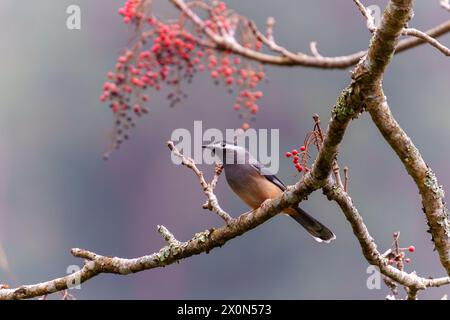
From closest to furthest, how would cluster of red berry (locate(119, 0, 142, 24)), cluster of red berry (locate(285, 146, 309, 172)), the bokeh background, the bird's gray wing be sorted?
cluster of red berry (locate(285, 146, 309, 172)) < the bird's gray wing < cluster of red berry (locate(119, 0, 142, 24)) < the bokeh background

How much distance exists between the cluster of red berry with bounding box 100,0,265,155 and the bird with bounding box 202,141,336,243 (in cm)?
24

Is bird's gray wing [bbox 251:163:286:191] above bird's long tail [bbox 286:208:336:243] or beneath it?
above

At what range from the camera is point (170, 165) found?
24.1 meters

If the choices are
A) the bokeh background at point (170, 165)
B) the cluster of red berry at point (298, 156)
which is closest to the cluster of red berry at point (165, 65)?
the cluster of red berry at point (298, 156)

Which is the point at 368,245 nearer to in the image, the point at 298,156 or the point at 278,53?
the point at 298,156

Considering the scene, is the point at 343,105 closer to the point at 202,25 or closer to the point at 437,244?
the point at 437,244

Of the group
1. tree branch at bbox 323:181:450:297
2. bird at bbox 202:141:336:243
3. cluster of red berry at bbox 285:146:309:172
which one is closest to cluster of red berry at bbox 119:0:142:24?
bird at bbox 202:141:336:243

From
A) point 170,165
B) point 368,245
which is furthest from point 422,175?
point 170,165

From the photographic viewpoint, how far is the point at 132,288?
18.8m

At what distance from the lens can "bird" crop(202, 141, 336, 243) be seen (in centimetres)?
542

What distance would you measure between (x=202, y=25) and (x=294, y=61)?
631 millimetres

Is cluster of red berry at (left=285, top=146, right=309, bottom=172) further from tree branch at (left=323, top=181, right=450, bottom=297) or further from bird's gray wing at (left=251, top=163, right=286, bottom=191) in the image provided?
bird's gray wing at (left=251, top=163, right=286, bottom=191)

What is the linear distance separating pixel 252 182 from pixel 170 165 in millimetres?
18667

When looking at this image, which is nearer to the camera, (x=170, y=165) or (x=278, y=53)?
(x=278, y=53)
